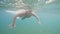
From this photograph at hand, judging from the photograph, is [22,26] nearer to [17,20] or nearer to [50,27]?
[17,20]

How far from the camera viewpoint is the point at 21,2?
1.96 m

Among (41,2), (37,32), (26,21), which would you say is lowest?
(37,32)

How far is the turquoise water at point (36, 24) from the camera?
6.48 ft

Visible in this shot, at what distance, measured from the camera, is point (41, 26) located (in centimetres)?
199

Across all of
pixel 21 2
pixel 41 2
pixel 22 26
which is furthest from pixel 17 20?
pixel 41 2

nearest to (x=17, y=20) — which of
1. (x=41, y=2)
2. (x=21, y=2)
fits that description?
(x=21, y=2)

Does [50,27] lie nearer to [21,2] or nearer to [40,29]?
[40,29]

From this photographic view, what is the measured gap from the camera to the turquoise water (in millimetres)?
1975

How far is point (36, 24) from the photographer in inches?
78.2

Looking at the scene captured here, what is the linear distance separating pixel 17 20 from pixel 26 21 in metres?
0.11

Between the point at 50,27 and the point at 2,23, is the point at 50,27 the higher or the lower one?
the lower one

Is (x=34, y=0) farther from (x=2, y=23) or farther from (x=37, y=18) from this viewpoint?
(x=2, y=23)

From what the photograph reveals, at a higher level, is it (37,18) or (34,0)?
(34,0)

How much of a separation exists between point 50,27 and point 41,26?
11cm
